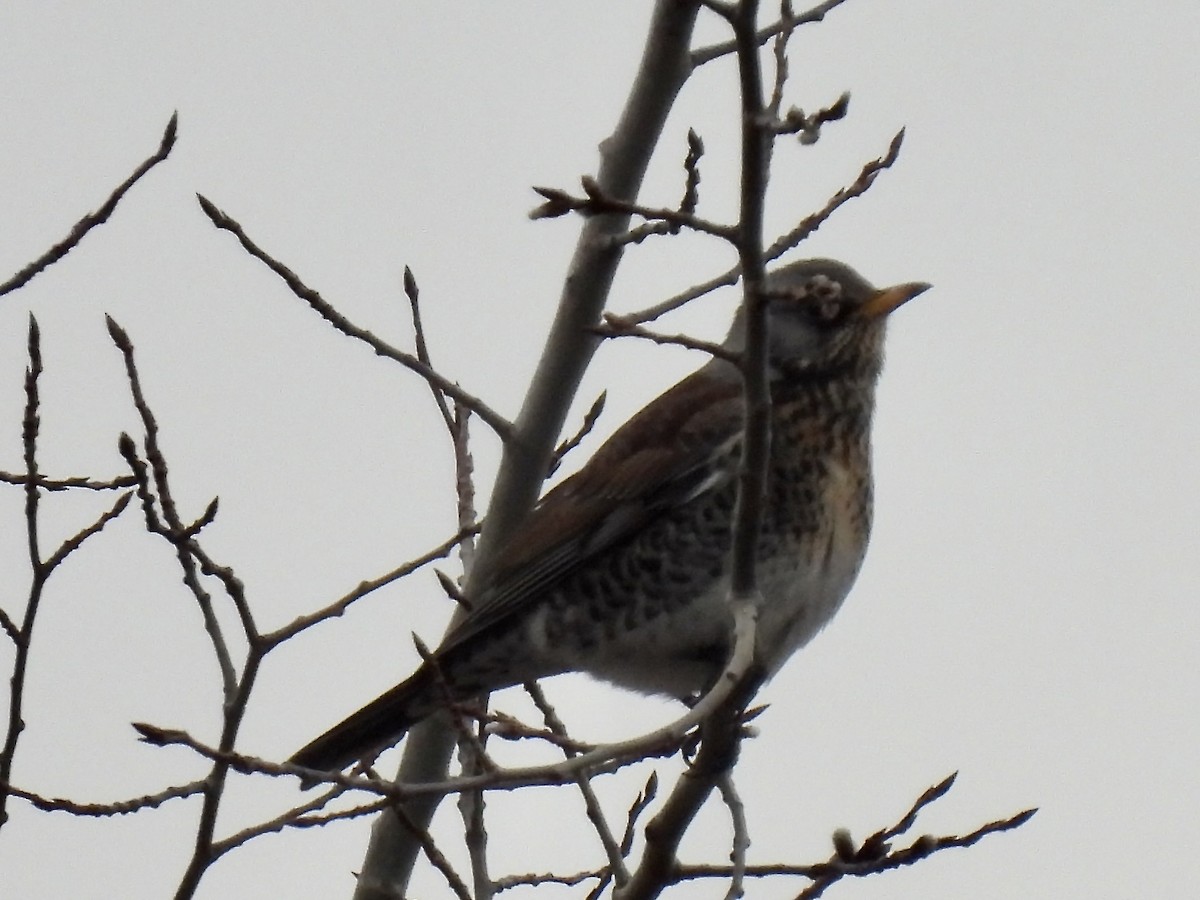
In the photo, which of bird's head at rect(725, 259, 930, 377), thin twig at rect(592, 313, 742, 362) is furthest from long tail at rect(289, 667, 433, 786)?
thin twig at rect(592, 313, 742, 362)

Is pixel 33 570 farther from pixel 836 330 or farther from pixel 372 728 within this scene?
pixel 836 330

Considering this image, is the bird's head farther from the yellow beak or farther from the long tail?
the long tail

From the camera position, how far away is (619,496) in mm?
5691

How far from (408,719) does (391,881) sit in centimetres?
50

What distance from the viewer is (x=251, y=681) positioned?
4121 mm

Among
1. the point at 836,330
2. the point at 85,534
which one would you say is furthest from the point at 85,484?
the point at 836,330

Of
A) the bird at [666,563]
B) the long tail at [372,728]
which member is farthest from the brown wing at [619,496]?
the long tail at [372,728]

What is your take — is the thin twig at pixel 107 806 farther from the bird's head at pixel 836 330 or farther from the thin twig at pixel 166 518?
the bird's head at pixel 836 330

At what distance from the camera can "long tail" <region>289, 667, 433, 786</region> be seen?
5.38 meters

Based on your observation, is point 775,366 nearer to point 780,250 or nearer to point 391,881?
point 780,250

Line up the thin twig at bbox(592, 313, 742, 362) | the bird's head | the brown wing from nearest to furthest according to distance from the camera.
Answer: the thin twig at bbox(592, 313, 742, 362) → the brown wing → the bird's head

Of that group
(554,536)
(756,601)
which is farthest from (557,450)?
(756,601)

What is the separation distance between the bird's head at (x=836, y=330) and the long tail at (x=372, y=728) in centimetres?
160

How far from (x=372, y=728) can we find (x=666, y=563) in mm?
1019
